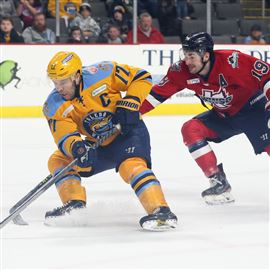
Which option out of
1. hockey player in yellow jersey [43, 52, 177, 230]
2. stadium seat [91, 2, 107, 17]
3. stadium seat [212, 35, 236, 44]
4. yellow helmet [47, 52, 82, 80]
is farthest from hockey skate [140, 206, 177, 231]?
stadium seat [91, 2, 107, 17]

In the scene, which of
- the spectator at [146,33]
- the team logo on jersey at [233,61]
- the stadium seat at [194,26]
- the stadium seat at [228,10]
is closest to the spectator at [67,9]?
the spectator at [146,33]

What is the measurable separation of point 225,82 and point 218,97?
0.10m

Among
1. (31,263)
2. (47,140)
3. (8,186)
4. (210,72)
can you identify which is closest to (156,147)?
(47,140)

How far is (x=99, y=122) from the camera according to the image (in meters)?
4.34

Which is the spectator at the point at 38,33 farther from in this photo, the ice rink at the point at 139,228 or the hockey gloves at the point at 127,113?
the hockey gloves at the point at 127,113

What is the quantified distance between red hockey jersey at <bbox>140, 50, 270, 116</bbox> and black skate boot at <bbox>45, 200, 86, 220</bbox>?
73cm

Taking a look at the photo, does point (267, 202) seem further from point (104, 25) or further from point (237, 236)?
point (104, 25)

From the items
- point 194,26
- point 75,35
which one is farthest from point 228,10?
point 75,35

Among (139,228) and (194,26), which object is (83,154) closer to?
(139,228)

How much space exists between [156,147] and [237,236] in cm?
294

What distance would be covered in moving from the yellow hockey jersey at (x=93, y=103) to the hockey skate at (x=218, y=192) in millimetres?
755

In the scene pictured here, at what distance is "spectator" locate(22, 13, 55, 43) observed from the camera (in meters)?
8.99

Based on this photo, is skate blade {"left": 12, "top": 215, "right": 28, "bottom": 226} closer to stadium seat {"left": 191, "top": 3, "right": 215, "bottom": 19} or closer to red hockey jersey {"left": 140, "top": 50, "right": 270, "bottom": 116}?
red hockey jersey {"left": 140, "top": 50, "right": 270, "bottom": 116}

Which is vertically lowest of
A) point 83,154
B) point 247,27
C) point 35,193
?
point 247,27
